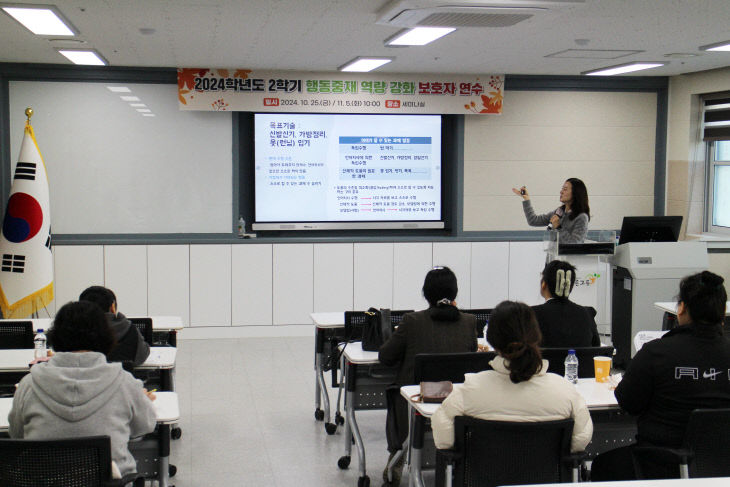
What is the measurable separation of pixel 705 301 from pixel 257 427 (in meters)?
3.33

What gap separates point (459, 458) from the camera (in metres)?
2.87

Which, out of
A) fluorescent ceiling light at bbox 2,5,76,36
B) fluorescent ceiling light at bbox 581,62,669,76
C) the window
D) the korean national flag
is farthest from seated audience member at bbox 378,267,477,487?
the window

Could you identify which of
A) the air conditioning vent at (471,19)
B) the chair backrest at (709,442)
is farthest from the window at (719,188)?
the chair backrest at (709,442)

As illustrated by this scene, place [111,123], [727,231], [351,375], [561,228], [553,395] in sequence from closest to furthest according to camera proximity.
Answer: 1. [553,395]
2. [351,375]
3. [561,228]
4. [111,123]
5. [727,231]

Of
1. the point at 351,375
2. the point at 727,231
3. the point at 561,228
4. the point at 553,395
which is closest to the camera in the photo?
the point at 553,395

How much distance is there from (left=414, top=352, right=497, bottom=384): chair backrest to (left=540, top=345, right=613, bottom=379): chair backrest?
0.36m

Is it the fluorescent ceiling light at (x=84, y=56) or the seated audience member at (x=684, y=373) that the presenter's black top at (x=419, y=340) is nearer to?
the seated audience member at (x=684, y=373)

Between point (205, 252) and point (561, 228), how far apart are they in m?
3.62

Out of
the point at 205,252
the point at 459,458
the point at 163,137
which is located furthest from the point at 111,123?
the point at 459,458

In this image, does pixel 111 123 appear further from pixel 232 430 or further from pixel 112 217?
pixel 232 430

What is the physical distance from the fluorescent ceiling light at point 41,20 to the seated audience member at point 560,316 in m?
3.67

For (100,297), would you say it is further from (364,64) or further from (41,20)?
(364,64)

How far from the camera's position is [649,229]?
7.22 meters

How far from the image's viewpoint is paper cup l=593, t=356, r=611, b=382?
382 cm
